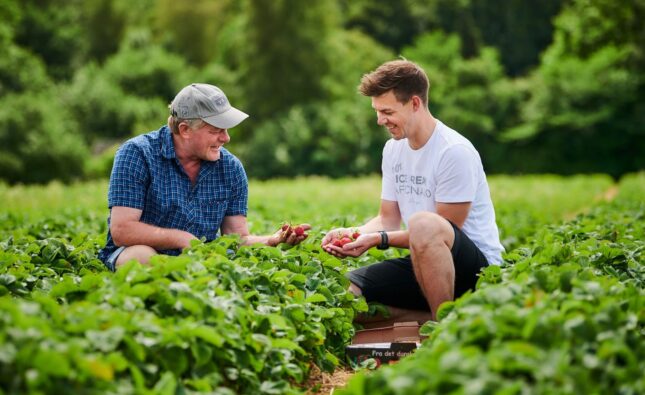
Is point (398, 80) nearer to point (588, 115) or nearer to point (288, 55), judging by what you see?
point (588, 115)

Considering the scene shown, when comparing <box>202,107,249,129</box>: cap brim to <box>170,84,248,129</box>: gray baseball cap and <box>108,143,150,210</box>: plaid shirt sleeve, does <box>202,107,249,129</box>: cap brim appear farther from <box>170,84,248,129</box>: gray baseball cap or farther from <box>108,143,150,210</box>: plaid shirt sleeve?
<box>108,143,150,210</box>: plaid shirt sleeve

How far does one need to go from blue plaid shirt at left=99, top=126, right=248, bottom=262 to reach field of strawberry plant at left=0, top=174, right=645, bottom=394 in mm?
435

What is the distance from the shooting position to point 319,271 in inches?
252

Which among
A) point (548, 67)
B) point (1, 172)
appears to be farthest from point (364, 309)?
point (548, 67)

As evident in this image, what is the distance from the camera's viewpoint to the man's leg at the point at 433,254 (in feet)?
19.7

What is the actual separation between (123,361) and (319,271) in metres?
2.56

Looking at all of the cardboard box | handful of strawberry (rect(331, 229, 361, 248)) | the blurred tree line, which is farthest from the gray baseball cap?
the blurred tree line

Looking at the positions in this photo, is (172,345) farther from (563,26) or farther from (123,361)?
(563,26)

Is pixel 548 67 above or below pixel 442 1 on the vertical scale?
below

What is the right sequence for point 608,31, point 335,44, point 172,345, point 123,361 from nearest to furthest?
1. point 123,361
2. point 172,345
3. point 608,31
4. point 335,44

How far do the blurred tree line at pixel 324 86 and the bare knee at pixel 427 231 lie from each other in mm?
26619

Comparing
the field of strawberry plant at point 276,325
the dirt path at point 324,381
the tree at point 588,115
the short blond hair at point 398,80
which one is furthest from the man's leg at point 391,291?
the tree at point 588,115

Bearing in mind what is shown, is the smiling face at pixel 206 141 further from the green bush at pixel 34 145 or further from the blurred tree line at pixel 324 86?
the green bush at pixel 34 145

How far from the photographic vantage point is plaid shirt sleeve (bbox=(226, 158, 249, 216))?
689cm
